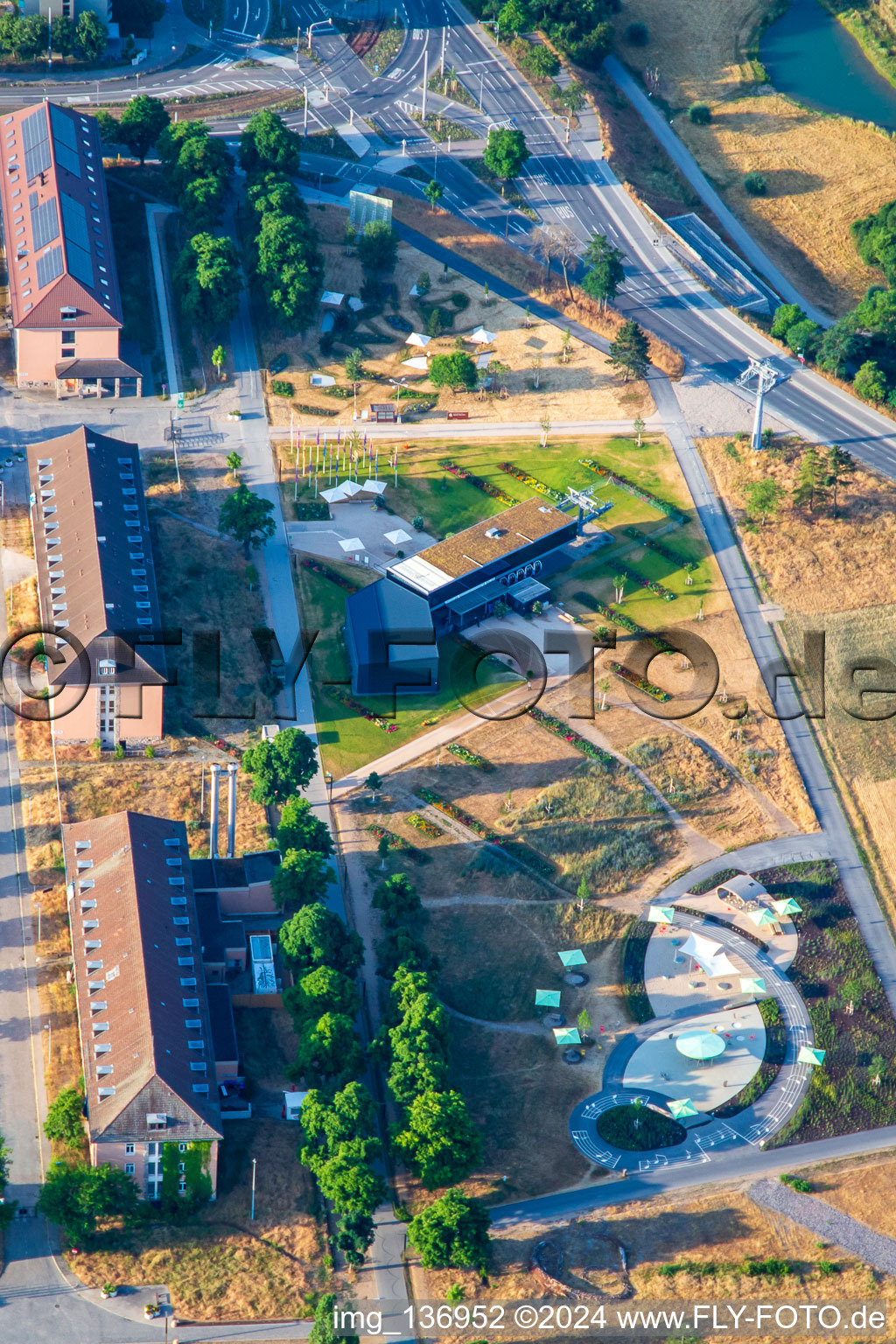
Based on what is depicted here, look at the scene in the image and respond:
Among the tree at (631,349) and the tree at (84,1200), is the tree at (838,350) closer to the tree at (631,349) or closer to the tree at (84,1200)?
the tree at (631,349)

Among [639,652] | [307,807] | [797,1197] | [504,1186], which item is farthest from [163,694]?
[797,1197]

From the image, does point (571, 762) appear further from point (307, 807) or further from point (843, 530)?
point (843, 530)

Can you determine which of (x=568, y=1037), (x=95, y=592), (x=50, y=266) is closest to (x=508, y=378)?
(x=50, y=266)

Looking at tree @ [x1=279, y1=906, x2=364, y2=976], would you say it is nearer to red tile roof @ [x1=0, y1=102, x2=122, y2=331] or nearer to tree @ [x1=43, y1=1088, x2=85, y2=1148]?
tree @ [x1=43, y1=1088, x2=85, y2=1148]

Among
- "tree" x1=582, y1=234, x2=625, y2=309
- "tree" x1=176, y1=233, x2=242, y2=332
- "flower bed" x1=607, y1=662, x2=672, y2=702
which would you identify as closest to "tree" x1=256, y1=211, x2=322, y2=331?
"tree" x1=176, y1=233, x2=242, y2=332

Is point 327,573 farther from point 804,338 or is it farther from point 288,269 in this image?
point 804,338

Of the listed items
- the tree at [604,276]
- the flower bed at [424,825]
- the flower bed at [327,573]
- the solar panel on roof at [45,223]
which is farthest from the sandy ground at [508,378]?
the flower bed at [424,825]
